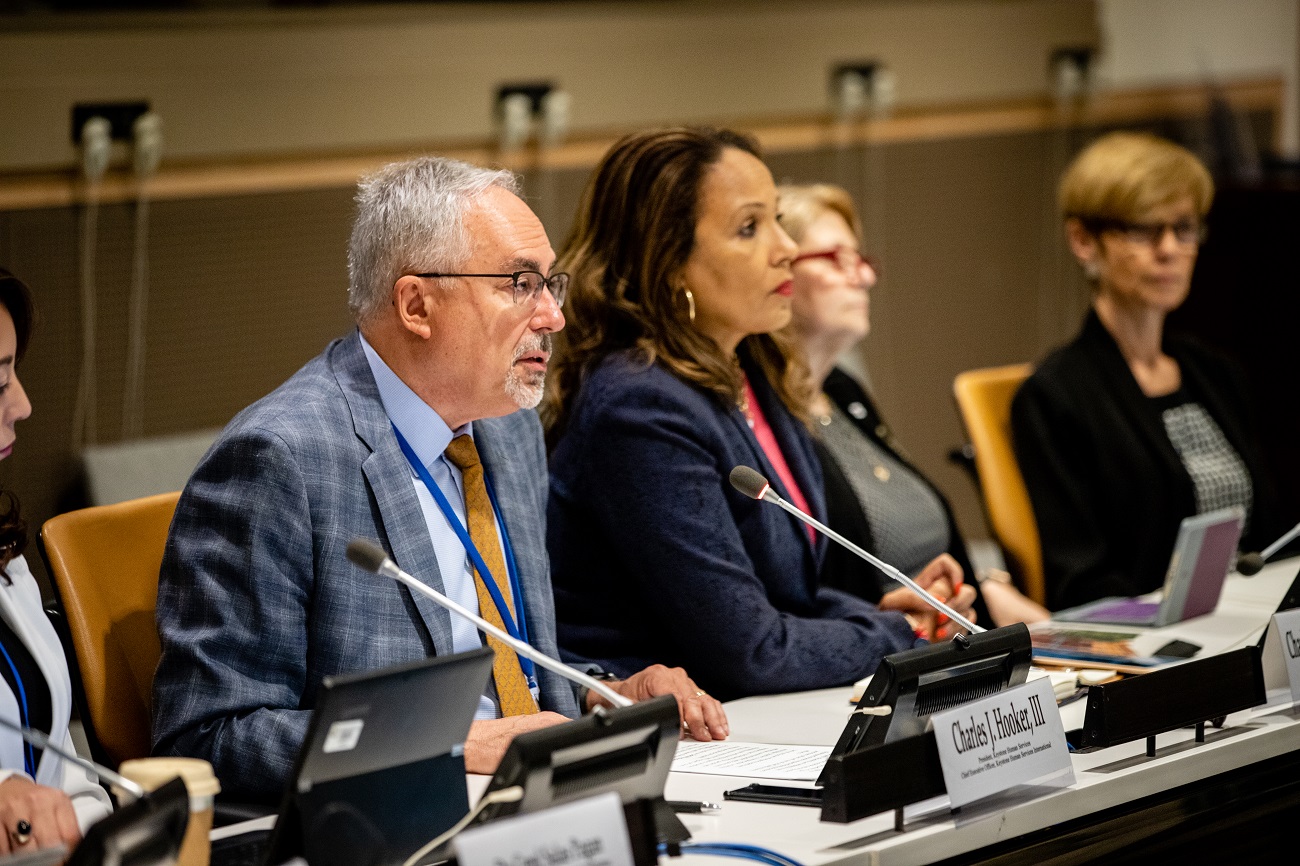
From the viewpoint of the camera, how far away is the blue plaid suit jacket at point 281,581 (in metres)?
1.83

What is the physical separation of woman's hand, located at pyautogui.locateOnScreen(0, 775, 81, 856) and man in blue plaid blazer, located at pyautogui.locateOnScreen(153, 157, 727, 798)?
21cm

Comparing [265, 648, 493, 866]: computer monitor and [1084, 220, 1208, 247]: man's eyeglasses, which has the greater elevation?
[1084, 220, 1208, 247]: man's eyeglasses

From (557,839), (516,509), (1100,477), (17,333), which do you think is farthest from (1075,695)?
(17,333)

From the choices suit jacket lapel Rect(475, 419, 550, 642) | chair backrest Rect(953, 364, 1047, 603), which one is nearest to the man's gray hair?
suit jacket lapel Rect(475, 419, 550, 642)

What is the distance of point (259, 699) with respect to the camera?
6.08 ft

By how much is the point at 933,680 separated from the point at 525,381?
703mm

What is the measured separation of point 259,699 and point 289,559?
0.17m

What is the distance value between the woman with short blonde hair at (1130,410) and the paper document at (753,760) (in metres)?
1.42

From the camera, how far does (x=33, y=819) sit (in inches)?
64.1

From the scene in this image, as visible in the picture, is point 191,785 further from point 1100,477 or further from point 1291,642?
point 1100,477

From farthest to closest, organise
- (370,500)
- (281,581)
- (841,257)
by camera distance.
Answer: (841,257) → (370,500) → (281,581)

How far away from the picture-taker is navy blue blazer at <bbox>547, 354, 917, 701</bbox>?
2.33 m

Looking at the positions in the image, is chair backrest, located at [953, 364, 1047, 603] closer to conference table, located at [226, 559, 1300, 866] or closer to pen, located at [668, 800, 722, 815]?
conference table, located at [226, 559, 1300, 866]

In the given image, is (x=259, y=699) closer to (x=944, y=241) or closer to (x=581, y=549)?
(x=581, y=549)
